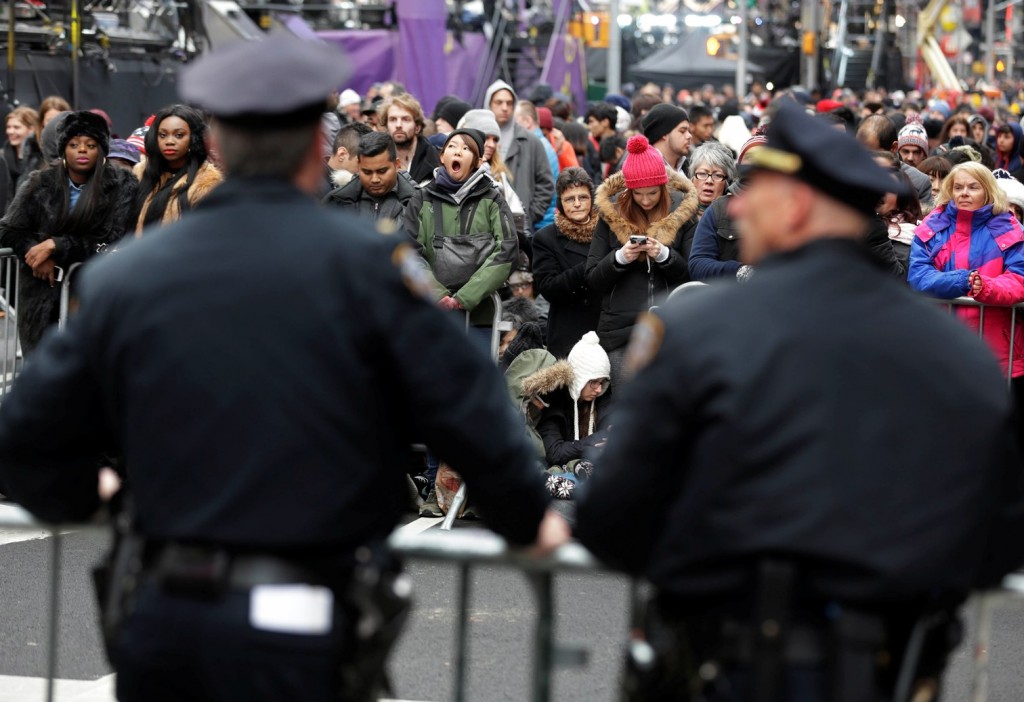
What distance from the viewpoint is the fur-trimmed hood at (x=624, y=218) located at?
8711 mm

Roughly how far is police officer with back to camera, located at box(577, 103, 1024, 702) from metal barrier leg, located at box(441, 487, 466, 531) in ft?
17.2

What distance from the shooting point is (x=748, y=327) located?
2768 millimetres

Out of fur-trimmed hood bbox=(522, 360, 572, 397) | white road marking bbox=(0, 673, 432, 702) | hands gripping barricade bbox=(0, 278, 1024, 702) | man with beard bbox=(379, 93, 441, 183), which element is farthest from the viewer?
Answer: man with beard bbox=(379, 93, 441, 183)

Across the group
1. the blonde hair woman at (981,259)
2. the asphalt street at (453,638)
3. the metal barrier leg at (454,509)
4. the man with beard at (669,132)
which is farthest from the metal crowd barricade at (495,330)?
the man with beard at (669,132)

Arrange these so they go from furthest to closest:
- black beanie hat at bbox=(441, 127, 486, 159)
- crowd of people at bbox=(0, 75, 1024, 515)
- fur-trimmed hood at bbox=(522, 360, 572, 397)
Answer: black beanie hat at bbox=(441, 127, 486, 159), fur-trimmed hood at bbox=(522, 360, 572, 397), crowd of people at bbox=(0, 75, 1024, 515)

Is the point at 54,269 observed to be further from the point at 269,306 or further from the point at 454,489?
the point at 269,306

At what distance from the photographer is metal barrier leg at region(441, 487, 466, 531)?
26.7 ft

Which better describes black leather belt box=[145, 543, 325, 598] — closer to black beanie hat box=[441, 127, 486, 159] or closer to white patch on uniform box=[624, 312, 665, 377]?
white patch on uniform box=[624, 312, 665, 377]

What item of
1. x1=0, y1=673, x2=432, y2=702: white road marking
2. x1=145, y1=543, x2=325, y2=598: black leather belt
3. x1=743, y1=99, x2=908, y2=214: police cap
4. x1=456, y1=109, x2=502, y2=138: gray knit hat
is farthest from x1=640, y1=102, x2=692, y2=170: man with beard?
x1=145, y1=543, x2=325, y2=598: black leather belt

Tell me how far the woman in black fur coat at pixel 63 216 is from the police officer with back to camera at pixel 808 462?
655 centimetres

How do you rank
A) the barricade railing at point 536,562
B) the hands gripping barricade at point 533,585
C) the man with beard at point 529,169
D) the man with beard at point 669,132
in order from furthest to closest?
the man with beard at point 529,169 → the man with beard at point 669,132 → the barricade railing at point 536,562 → the hands gripping barricade at point 533,585

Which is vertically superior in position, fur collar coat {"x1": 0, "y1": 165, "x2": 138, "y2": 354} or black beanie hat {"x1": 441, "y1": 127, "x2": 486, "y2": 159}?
black beanie hat {"x1": 441, "y1": 127, "x2": 486, "y2": 159}

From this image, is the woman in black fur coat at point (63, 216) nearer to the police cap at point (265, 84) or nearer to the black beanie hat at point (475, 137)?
the black beanie hat at point (475, 137)

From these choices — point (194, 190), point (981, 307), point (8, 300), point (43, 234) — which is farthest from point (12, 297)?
point (981, 307)
